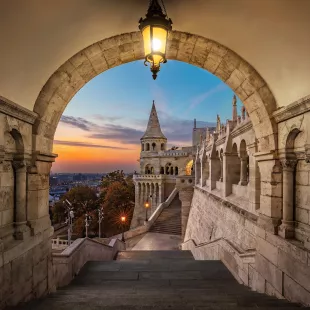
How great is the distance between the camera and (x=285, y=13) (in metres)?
3.48

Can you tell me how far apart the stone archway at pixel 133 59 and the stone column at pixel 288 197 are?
44 centimetres

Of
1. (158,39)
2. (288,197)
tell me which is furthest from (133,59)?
(288,197)

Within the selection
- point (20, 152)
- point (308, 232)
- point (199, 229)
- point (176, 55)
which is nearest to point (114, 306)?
point (20, 152)

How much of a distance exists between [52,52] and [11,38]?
835mm

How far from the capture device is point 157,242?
1925 cm

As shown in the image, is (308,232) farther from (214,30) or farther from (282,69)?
(214,30)

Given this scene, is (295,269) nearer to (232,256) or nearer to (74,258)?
(232,256)

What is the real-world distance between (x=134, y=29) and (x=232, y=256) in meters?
6.12

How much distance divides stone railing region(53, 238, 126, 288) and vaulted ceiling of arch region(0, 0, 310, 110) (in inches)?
146

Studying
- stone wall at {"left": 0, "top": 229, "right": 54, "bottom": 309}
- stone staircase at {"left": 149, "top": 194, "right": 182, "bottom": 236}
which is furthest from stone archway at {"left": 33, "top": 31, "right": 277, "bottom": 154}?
stone staircase at {"left": 149, "top": 194, "right": 182, "bottom": 236}

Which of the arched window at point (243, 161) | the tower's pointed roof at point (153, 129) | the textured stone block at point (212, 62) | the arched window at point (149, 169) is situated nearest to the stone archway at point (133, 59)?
the textured stone block at point (212, 62)

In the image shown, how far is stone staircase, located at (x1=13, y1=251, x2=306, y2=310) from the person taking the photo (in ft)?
12.4

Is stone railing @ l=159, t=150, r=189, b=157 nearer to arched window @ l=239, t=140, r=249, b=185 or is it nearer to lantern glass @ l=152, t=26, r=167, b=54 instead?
arched window @ l=239, t=140, r=249, b=185

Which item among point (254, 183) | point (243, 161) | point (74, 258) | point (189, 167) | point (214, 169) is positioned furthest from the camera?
point (189, 167)
